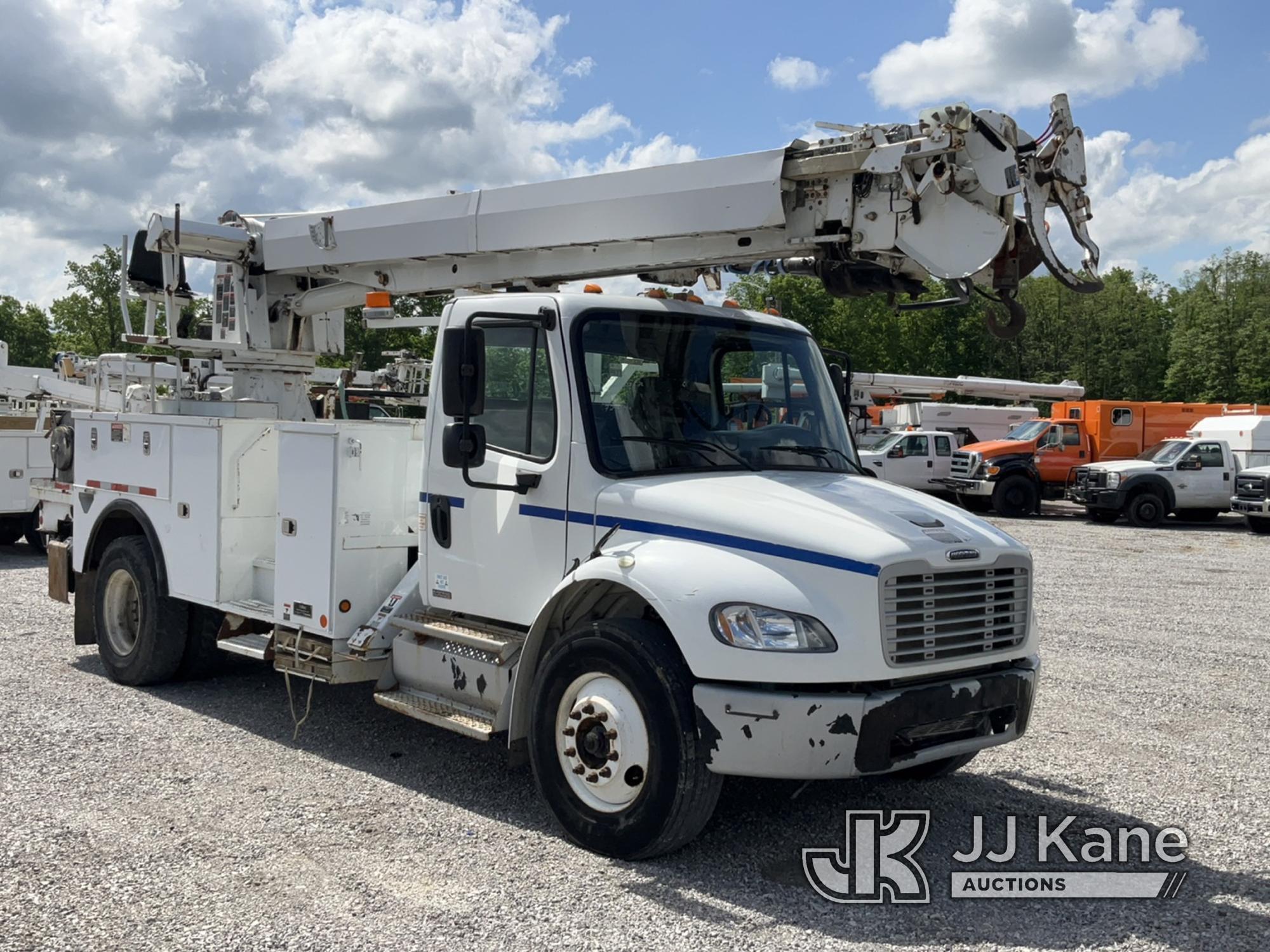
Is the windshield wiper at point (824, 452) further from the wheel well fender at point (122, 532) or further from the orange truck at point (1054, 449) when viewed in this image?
the orange truck at point (1054, 449)

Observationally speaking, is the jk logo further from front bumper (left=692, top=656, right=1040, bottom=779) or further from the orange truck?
the orange truck

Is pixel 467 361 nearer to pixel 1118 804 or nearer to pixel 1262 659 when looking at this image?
pixel 1118 804

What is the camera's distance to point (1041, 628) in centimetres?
1159

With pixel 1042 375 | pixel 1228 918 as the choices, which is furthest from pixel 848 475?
pixel 1042 375

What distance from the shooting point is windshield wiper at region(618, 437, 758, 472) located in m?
5.77

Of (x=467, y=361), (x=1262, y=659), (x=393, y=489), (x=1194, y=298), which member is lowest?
(x=1262, y=659)

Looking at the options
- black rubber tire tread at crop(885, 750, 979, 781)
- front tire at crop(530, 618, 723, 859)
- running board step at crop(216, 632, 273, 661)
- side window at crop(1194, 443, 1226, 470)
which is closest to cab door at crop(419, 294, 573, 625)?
front tire at crop(530, 618, 723, 859)

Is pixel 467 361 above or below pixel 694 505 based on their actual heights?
above

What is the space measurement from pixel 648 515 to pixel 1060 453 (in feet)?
84.3

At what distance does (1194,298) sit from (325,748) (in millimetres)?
81986

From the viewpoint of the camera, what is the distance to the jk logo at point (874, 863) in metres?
4.97

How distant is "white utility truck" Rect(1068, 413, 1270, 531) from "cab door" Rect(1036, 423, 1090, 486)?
7.84ft

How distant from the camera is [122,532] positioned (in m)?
8.66

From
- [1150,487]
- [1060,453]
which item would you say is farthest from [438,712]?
[1060,453]
